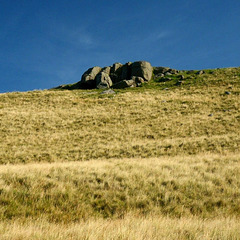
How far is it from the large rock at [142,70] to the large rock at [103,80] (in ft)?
22.7

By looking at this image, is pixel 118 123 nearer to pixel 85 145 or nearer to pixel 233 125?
pixel 85 145

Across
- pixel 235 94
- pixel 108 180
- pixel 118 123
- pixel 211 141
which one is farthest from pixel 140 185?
pixel 235 94

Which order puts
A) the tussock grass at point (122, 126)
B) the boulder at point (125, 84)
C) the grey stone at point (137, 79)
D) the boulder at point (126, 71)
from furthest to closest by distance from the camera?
1. the boulder at point (126, 71)
2. the grey stone at point (137, 79)
3. the boulder at point (125, 84)
4. the tussock grass at point (122, 126)

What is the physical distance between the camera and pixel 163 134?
71.6 feet

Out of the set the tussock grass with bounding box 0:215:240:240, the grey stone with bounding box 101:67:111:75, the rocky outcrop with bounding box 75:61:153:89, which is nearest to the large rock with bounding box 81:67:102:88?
the rocky outcrop with bounding box 75:61:153:89

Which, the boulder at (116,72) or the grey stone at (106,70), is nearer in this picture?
the boulder at (116,72)

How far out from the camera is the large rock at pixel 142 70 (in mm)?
56156

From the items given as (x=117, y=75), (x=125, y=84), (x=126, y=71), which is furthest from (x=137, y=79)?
(x=117, y=75)

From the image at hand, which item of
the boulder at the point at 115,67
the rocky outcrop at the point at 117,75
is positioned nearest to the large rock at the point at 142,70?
the rocky outcrop at the point at 117,75

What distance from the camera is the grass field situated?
489cm

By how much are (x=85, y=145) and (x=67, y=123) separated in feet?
29.9

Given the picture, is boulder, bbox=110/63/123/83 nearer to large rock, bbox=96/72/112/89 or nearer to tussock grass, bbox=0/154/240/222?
large rock, bbox=96/72/112/89

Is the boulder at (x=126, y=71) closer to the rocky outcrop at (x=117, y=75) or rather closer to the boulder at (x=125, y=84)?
the rocky outcrop at (x=117, y=75)

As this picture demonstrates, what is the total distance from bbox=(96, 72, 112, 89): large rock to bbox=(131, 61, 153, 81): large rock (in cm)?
693
